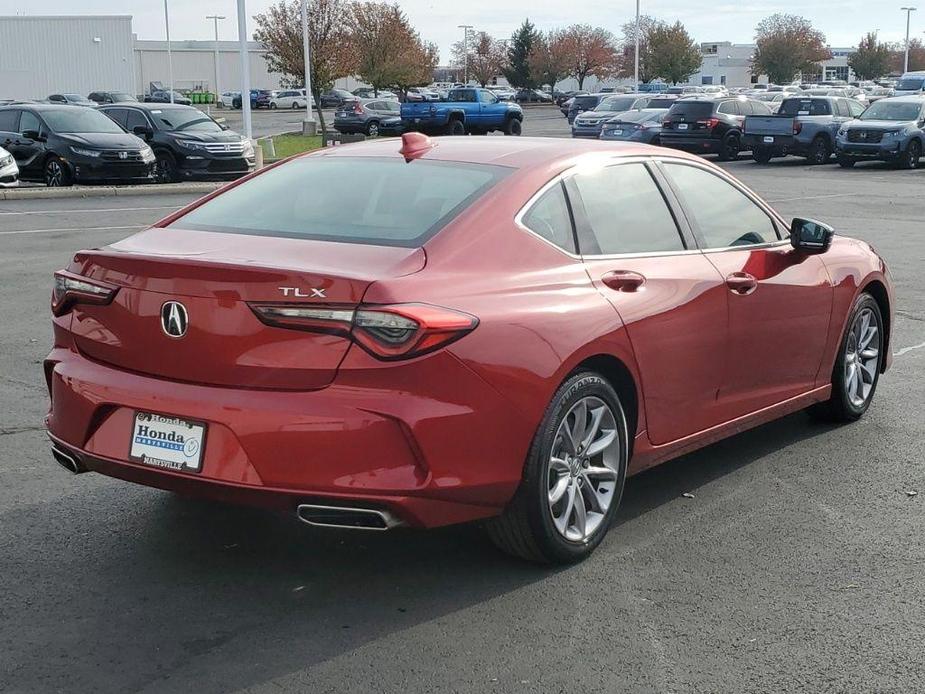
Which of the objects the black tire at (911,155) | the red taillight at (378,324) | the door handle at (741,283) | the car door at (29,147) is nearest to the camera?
the red taillight at (378,324)

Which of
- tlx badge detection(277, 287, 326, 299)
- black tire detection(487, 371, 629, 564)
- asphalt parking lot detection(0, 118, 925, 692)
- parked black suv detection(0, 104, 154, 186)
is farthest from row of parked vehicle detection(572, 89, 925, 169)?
tlx badge detection(277, 287, 326, 299)

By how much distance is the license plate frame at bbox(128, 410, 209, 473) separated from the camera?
420 cm

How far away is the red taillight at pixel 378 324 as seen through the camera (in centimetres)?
405

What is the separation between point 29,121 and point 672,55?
259 ft

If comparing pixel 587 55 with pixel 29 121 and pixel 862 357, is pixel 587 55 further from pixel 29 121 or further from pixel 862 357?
pixel 862 357

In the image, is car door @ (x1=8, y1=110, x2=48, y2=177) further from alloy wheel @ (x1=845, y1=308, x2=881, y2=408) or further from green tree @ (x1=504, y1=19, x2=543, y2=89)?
green tree @ (x1=504, y1=19, x2=543, y2=89)

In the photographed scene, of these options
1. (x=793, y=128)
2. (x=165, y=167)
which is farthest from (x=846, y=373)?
(x=793, y=128)

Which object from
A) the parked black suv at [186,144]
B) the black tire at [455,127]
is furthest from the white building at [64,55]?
the parked black suv at [186,144]

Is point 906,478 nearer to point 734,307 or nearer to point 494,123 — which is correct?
point 734,307

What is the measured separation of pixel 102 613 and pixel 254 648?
62cm

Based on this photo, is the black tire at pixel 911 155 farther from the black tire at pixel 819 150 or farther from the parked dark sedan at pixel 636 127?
the parked dark sedan at pixel 636 127

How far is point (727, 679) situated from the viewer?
3828 millimetres

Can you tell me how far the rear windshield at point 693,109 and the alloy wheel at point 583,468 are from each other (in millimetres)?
30744

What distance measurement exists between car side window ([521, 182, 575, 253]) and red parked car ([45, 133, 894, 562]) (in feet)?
0.04
